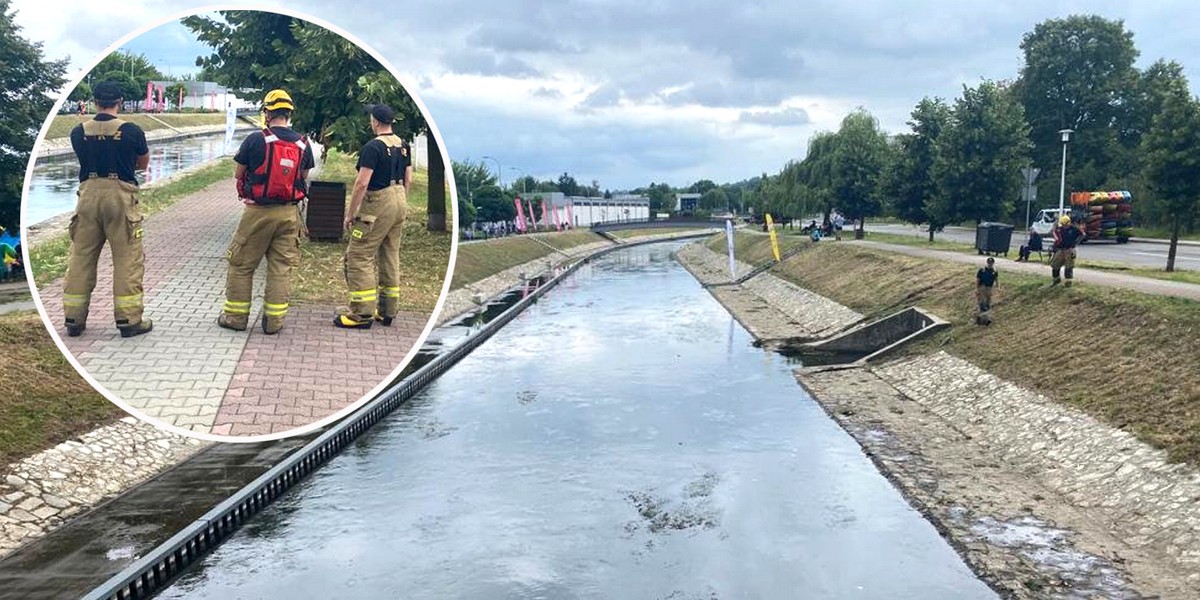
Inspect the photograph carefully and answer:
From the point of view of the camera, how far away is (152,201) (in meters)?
3.75

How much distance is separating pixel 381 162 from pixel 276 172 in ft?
1.58

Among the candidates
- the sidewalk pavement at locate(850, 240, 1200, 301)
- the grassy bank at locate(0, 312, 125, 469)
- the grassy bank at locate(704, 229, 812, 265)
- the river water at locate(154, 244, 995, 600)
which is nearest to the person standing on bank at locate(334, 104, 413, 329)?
the river water at locate(154, 244, 995, 600)

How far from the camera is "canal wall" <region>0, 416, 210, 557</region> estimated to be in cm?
1422

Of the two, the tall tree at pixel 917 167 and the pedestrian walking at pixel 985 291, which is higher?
the tall tree at pixel 917 167

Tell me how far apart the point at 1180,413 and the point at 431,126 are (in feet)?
54.0

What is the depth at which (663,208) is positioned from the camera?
646ft

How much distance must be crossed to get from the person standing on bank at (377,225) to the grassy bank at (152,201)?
544 mm

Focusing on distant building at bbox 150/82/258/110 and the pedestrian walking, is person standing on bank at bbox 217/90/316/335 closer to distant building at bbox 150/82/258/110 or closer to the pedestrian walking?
distant building at bbox 150/82/258/110

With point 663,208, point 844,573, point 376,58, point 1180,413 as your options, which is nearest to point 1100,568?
point 844,573

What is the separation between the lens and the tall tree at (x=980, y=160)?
46438 millimetres

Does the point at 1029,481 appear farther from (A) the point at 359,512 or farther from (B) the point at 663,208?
(B) the point at 663,208

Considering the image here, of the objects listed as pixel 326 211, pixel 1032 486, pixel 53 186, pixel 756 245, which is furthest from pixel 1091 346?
pixel 756 245

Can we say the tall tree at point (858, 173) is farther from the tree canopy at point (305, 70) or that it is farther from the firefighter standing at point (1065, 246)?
the tree canopy at point (305, 70)

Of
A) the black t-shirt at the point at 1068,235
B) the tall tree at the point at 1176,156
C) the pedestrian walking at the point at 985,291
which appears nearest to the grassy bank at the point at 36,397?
the pedestrian walking at the point at 985,291
